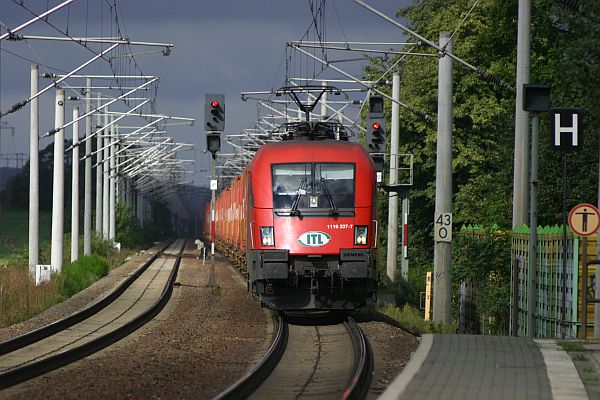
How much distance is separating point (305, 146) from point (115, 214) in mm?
49748

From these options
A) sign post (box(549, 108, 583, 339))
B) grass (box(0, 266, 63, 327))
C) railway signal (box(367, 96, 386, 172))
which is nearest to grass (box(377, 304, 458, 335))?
railway signal (box(367, 96, 386, 172))

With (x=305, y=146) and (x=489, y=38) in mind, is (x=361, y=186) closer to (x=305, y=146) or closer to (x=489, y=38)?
(x=305, y=146)

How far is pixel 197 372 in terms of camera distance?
1487 centimetres

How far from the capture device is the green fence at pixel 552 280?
66.6ft

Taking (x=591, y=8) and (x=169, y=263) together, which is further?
(x=169, y=263)

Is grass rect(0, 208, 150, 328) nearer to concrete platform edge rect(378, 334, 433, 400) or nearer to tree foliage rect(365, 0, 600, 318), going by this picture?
concrete platform edge rect(378, 334, 433, 400)

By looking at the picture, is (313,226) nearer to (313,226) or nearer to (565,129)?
(313,226)

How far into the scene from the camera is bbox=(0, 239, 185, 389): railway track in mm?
15406

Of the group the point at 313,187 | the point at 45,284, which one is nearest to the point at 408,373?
the point at 313,187

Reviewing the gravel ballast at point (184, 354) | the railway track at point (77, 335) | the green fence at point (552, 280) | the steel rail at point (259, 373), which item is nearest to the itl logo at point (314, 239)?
the gravel ballast at point (184, 354)

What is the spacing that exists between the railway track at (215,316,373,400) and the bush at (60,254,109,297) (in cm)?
1381

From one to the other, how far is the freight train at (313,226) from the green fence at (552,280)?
3.16 m

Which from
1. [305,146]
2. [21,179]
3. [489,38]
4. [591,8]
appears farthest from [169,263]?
[21,179]

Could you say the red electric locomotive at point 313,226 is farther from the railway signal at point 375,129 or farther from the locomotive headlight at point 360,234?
the railway signal at point 375,129
